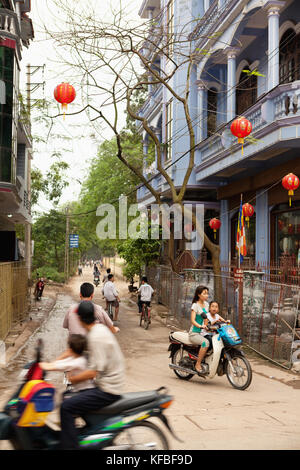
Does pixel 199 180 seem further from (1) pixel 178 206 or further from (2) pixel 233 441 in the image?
(2) pixel 233 441

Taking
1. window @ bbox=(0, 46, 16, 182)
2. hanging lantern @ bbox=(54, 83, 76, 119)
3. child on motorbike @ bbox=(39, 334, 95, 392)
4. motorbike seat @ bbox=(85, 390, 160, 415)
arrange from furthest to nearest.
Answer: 1. window @ bbox=(0, 46, 16, 182)
2. hanging lantern @ bbox=(54, 83, 76, 119)
3. child on motorbike @ bbox=(39, 334, 95, 392)
4. motorbike seat @ bbox=(85, 390, 160, 415)

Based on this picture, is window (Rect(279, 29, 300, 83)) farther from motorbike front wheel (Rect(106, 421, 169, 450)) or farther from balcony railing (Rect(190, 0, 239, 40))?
motorbike front wheel (Rect(106, 421, 169, 450))

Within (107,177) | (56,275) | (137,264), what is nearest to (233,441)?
(137,264)

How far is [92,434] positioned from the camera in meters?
4.15

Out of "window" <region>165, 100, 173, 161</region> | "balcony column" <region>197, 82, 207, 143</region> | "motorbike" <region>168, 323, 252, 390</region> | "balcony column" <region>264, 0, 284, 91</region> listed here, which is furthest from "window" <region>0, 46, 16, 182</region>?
"motorbike" <region>168, 323, 252, 390</region>

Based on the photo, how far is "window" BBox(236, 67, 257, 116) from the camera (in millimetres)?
16812

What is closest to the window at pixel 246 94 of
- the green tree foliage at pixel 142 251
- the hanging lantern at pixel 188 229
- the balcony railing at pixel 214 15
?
the balcony railing at pixel 214 15

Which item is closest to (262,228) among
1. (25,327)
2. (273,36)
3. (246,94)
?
(246,94)

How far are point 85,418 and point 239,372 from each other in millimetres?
4239

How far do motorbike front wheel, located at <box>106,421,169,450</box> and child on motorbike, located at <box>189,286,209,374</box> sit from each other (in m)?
3.88

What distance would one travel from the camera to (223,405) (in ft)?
22.7

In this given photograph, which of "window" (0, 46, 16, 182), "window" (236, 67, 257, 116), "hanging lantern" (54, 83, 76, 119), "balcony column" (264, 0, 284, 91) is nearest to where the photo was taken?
"hanging lantern" (54, 83, 76, 119)

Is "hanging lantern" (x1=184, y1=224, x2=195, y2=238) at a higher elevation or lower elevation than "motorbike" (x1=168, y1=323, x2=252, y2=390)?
higher
